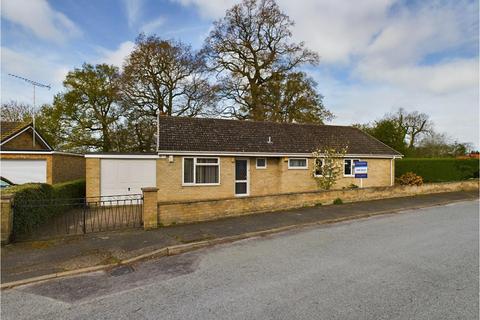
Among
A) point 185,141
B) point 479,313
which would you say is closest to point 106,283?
point 479,313

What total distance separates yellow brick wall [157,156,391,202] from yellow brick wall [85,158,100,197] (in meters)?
2.68

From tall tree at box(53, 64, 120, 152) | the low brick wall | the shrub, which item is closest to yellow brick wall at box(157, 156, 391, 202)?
the shrub

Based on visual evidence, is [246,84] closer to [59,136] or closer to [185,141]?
[185,141]

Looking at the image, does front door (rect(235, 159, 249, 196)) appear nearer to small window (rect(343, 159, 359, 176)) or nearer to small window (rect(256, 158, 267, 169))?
small window (rect(256, 158, 267, 169))

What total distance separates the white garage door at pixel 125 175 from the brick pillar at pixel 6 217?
6222 mm

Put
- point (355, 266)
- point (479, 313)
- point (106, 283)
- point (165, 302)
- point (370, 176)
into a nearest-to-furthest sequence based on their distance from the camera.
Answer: point (479, 313)
point (165, 302)
point (106, 283)
point (355, 266)
point (370, 176)

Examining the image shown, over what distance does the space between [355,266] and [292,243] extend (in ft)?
6.81

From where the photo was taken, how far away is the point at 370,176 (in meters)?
18.2

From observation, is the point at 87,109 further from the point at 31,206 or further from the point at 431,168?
the point at 431,168

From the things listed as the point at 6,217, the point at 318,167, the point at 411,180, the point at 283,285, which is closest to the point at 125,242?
the point at 6,217

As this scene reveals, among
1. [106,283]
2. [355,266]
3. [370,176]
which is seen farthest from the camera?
[370,176]

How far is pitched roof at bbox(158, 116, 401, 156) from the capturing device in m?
14.8

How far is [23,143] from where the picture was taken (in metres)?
18.0

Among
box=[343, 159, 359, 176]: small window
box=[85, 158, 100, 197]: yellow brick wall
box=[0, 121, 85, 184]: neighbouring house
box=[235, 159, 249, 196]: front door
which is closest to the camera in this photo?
box=[85, 158, 100, 197]: yellow brick wall
